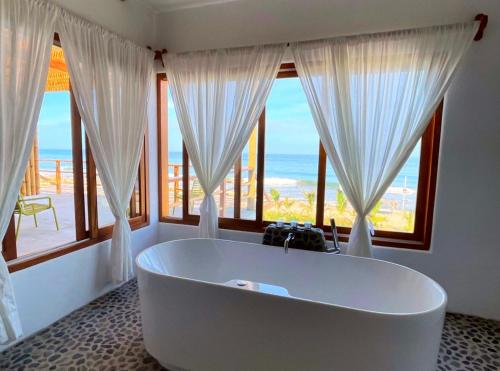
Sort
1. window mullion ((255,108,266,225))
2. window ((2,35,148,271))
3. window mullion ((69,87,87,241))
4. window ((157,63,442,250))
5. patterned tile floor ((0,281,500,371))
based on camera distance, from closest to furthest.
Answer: patterned tile floor ((0,281,500,371))
window ((2,35,148,271))
window mullion ((69,87,87,241))
window ((157,63,442,250))
window mullion ((255,108,266,225))

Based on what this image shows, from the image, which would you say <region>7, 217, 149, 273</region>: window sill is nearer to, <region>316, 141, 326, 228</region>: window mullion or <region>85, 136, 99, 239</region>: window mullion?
<region>85, 136, 99, 239</region>: window mullion

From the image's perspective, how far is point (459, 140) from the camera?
2.34m

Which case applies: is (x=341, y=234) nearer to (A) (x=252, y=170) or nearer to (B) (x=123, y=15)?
(A) (x=252, y=170)

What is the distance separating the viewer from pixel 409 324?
1.38m

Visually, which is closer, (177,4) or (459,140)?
(459,140)

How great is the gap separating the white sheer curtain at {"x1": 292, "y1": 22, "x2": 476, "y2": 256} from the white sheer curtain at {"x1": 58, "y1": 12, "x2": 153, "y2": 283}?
1497 mm

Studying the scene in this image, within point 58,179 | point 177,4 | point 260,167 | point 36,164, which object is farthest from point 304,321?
point 58,179

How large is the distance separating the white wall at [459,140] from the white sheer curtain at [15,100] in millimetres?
1843

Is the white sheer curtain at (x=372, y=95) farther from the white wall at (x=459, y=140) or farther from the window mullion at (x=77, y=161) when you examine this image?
the window mullion at (x=77, y=161)

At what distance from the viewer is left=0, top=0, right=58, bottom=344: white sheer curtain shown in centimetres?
169

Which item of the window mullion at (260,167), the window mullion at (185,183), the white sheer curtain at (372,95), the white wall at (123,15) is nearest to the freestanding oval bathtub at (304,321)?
the white sheer curtain at (372,95)

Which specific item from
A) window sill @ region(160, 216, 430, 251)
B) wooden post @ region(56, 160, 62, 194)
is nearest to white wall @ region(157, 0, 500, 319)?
window sill @ region(160, 216, 430, 251)

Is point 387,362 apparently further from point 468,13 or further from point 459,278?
point 468,13

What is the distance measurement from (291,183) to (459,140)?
157cm
